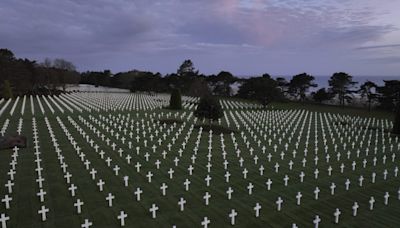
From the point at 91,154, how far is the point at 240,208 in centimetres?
843

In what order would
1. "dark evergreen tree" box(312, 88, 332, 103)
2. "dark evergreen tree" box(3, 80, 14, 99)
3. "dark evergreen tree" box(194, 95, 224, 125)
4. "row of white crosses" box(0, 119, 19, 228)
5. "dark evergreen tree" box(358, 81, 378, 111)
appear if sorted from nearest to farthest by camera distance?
A: "row of white crosses" box(0, 119, 19, 228) < "dark evergreen tree" box(194, 95, 224, 125) < "dark evergreen tree" box(3, 80, 14, 99) < "dark evergreen tree" box(358, 81, 378, 111) < "dark evergreen tree" box(312, 88, 332, 103)

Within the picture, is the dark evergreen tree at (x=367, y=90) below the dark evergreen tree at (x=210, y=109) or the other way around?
the other way around

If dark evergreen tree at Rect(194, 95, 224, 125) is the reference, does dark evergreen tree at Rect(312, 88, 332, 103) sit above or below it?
above

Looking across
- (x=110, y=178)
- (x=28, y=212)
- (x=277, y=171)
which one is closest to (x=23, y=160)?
(x=110, y=178)

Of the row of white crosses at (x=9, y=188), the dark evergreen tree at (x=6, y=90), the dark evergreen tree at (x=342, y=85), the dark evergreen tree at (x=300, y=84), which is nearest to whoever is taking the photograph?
the row of white crosses at (x=9, y=188)

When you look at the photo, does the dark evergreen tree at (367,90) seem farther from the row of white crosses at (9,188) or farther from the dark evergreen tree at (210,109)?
the row of white crosses at (9,188)

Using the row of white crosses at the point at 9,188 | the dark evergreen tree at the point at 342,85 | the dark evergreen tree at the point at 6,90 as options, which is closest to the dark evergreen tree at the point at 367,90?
the dark evergreen tree at the point at 342,85

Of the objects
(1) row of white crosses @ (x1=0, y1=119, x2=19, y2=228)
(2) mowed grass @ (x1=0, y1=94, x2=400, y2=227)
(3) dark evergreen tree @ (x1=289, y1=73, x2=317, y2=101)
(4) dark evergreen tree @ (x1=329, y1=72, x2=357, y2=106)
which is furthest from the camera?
(3) dark evergreen tree @ (x1=289, y1=73, x2=317, y2=101)

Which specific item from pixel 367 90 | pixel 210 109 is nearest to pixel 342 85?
pixel 367 90

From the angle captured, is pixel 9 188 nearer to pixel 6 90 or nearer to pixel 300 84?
pixel 6 90

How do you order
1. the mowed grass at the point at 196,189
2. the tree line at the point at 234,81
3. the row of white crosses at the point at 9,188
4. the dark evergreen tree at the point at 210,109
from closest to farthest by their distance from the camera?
the row of white crosses at the point at 9,188 < the mowed grass at the point at 196,189 < the dark evergreen tree at the point at 210,109 < the tree line at the point at 234,81

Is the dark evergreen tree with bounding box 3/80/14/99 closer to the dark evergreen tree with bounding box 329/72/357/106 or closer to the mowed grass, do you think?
the mowed grass

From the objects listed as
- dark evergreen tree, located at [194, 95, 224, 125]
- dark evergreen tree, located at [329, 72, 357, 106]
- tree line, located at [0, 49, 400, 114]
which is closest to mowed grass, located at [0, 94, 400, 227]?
dark evergreen tree, located at [194, 95, 224, 125]

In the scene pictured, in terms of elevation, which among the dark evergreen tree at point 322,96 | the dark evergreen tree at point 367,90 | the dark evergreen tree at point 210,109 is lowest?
the dark evergreen tree at point 210,109
